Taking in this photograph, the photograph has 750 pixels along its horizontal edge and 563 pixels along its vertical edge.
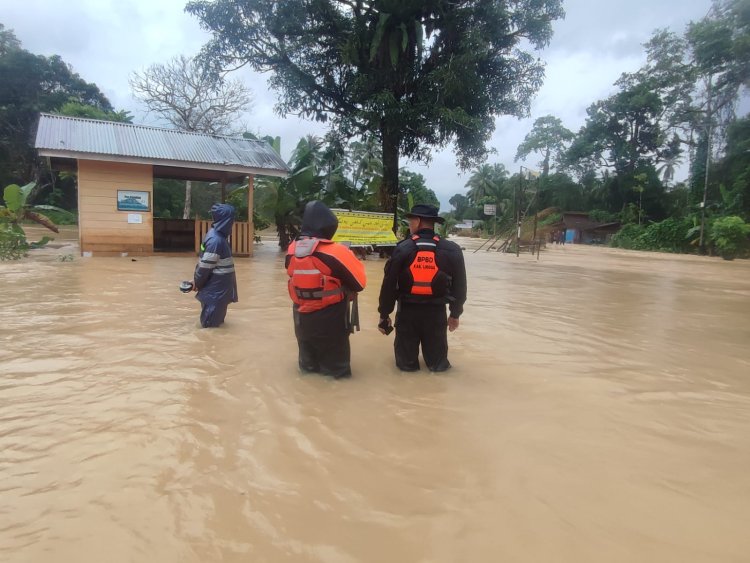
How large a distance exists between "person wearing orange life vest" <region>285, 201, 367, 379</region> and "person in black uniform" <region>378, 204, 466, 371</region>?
1.28ft

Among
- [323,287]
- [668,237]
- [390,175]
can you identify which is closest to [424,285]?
[323,287]

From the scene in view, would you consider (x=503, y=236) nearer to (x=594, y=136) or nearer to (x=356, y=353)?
(x=356, y=353)

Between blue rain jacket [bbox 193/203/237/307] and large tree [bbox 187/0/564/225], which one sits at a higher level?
large tree [bbox 187/0/564/225]

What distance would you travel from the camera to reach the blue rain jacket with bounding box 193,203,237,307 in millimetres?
6102

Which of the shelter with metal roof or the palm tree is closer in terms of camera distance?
the shelter with metal roof

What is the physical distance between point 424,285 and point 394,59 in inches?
592

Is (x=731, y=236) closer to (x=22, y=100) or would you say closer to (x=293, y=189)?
(x=293, y=189)

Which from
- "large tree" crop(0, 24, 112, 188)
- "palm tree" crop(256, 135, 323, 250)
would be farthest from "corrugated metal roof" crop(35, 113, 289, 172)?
"large tree" crop(0, 24, 112, 188)

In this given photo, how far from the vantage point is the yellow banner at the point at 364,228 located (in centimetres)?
1683

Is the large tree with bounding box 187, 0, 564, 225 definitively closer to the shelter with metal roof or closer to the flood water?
the shelter with metal roof

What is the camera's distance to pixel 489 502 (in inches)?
104

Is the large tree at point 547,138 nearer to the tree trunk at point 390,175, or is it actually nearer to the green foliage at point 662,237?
the green foliage at point 662,237

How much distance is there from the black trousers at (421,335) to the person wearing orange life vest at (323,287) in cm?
56

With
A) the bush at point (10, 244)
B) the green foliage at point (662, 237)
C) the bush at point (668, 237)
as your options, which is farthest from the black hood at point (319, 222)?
the bush at point (668, 237)
